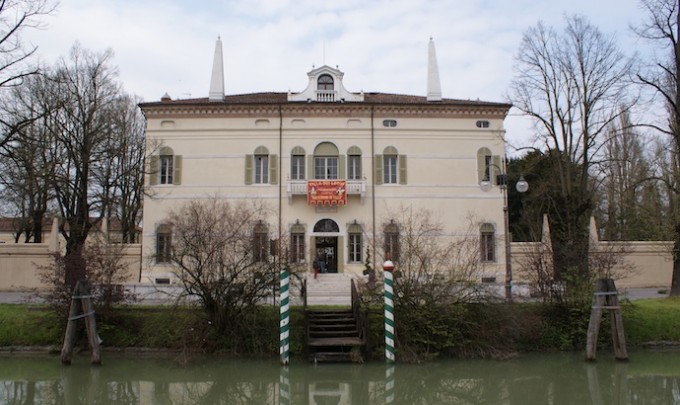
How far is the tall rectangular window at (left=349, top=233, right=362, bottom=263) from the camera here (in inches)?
1063

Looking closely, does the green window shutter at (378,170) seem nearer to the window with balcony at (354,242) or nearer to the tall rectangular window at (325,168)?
the tall rectangular window at (325,168)

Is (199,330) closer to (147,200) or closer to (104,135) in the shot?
(104,135)

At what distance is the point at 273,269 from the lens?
14805 millimetres

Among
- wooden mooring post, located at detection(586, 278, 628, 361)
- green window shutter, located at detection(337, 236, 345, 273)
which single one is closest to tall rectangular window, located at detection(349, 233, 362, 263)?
green window shutter, located at detection(337, 236, 345, 273)

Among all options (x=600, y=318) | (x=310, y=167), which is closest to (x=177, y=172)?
(x=310, y=167)

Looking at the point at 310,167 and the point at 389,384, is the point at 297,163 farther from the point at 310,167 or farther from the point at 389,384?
the point at 389,384

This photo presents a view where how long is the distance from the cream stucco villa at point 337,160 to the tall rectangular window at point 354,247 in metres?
0.05

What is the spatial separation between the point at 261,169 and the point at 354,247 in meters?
5.72

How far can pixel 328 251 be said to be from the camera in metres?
27.8

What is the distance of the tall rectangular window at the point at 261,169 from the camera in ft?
89.6

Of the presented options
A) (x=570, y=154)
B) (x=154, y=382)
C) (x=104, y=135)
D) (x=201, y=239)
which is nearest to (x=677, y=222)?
(x=570, y=154)

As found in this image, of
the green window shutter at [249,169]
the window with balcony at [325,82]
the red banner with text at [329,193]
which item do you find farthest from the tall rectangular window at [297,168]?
the window with balcony at [325,82]

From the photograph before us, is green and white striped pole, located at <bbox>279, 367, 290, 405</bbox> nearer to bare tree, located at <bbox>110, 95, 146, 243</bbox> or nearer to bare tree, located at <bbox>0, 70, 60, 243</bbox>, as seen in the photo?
bare tree, located at <bbox>0, 70, 60, 243</bbox>

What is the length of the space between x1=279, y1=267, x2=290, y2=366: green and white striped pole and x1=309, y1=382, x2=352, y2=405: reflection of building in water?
1923 mm
